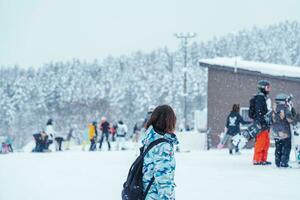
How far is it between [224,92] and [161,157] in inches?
1075

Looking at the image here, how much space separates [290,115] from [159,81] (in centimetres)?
11524

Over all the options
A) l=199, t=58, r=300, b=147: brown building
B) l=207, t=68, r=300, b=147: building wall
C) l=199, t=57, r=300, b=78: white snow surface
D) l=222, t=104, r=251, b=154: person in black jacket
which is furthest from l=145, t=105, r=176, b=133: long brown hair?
l=207, t=68, r=300, b=147: building wall

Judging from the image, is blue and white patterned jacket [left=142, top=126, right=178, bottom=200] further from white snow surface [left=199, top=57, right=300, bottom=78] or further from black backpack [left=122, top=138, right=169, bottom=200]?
white snow surface [left=199, top=57, right=300, bottom=78]

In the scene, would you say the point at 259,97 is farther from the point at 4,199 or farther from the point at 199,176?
the point at 4,199

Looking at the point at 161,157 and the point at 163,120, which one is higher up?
the point at 163,120

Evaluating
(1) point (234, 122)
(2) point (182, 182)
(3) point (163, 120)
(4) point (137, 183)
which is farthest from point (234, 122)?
(4) point (137, 183)

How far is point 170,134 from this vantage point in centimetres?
485

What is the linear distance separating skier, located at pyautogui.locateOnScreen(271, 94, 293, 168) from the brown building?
58.2ft

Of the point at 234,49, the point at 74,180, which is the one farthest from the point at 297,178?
the point at 234,49

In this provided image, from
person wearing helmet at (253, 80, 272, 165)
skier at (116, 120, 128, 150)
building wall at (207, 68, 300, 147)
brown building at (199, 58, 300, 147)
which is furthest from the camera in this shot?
building wall at (207, 68, 300, 147)

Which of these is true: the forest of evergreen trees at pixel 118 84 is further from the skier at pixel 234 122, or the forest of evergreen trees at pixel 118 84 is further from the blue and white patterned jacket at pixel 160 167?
the blue and white patterned jacket at pixel 160 167

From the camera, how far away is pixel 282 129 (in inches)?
449

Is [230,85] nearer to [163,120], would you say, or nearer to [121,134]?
[121,134]

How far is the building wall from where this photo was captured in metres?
30.7
